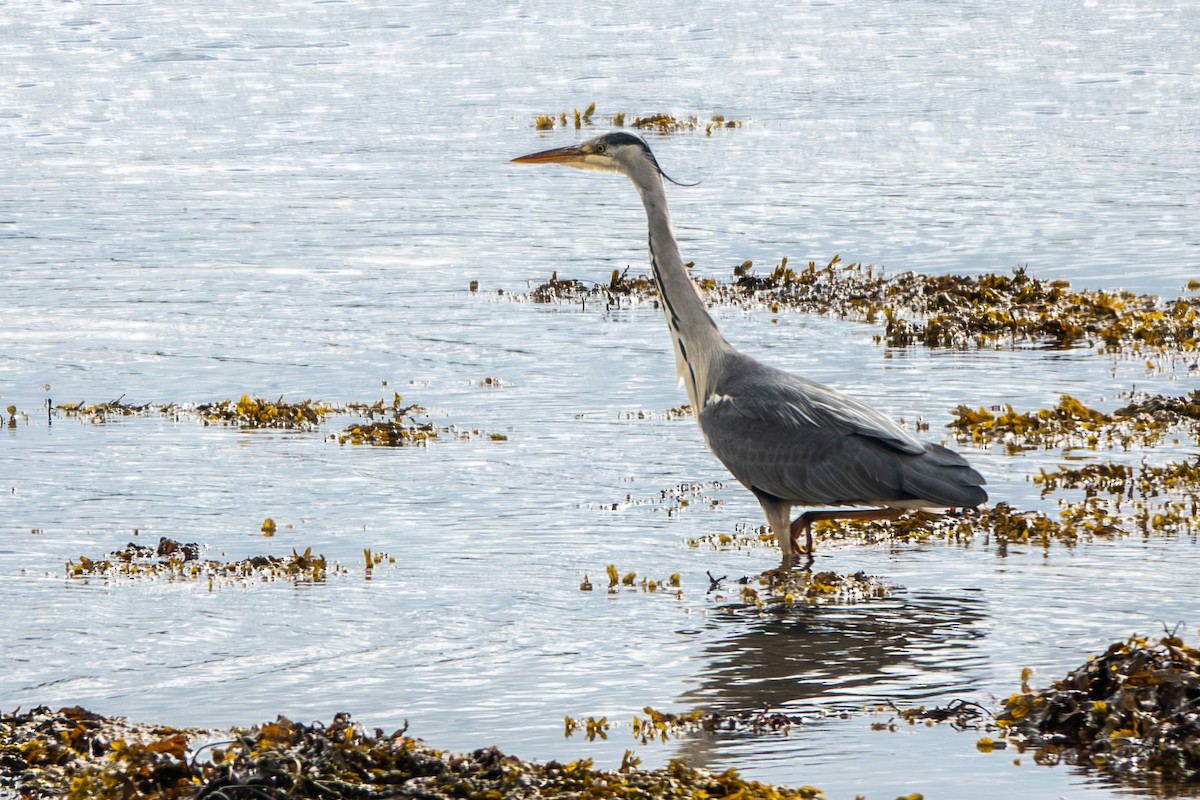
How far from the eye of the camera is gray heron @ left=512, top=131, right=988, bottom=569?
9.21 meters

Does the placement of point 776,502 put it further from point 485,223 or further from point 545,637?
point 485,223

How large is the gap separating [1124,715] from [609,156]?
5803 millimetres

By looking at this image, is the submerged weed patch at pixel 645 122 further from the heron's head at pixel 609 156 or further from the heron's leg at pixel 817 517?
the heron's leg at pixel 817 517

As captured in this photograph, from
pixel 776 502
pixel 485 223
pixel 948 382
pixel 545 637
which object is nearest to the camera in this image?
pixel 545 637

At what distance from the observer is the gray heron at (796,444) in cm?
921

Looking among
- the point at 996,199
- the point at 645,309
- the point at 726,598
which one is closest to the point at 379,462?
the point at 726,598

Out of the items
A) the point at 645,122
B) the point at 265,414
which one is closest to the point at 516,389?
the point at 265,414

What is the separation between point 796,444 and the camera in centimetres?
953

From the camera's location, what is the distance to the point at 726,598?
28.9 ft

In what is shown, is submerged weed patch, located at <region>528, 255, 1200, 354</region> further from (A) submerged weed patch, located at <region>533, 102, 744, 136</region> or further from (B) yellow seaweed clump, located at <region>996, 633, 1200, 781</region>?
(A) submerged weed patch, located at <region>533, 102, 744, 136</region>

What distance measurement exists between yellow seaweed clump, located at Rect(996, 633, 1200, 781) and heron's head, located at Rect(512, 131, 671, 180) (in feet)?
16.8

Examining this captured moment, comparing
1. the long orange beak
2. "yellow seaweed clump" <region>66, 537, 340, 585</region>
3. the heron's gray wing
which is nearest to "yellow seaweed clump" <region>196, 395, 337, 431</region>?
the long orange beak

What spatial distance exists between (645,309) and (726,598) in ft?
28.9

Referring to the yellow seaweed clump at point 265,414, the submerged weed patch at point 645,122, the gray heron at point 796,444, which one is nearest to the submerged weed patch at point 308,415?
the yellow seaweed clump at point 265,414
